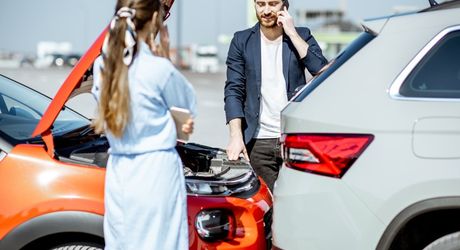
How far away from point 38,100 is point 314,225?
2.35 m

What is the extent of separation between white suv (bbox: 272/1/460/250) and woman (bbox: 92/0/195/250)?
53cm

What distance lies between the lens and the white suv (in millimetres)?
2900

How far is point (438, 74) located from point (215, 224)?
4.27 ft

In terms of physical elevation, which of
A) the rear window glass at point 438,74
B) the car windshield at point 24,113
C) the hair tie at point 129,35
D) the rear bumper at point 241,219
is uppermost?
the hair tie at point 129,35

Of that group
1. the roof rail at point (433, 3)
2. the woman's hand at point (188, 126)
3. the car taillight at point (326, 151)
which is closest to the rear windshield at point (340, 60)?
the car taillight at point (326, 151)

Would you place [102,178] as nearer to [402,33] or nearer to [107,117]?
[107,117]

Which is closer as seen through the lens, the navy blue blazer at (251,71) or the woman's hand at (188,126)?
the woman's hand at (188,126)

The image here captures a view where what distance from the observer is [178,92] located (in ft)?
9.80

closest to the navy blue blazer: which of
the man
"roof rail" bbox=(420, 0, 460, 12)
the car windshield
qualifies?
the man

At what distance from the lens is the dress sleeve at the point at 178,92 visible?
116 inches

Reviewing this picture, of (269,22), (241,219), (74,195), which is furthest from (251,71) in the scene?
(74,195)

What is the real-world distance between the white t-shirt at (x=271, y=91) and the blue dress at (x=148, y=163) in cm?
148

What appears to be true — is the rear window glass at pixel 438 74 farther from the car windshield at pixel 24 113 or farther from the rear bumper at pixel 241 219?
the car windshield at pixel 24 113

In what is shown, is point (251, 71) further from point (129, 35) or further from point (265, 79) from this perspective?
point (129, 35)
